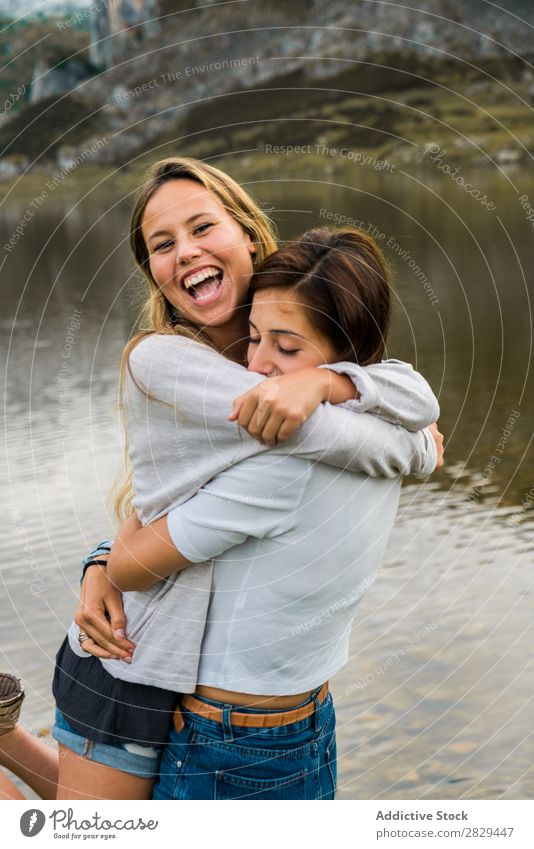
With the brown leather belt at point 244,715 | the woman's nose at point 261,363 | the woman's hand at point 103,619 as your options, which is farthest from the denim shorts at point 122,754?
the woman's nose at point 261,363

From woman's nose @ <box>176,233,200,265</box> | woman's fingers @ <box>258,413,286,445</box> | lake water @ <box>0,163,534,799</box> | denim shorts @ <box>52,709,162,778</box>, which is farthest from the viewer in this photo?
lake water @ <box>0,163,534,799</box>

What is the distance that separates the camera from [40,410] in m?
14.6

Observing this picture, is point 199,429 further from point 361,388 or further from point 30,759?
point 30,759

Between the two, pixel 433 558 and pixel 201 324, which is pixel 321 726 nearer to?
pixel 201 324

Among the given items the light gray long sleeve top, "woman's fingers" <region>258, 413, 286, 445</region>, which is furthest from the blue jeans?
"woman's fingers" <region>258, 413, 286, 445</region>

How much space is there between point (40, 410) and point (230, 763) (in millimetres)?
12143

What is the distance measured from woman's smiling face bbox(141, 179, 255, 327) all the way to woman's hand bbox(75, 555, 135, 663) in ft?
2.43

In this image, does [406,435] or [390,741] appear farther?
[390,741]

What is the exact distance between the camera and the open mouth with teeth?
3055 millimetres

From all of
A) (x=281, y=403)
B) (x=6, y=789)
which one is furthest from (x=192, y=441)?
(x=6, y=789)

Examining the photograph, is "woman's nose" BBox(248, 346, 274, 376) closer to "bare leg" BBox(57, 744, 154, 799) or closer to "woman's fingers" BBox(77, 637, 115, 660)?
"woman's fingers" BBox(77, 637, 115, 660)

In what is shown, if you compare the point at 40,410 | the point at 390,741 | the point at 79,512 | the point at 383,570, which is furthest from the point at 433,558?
the point at 40,410

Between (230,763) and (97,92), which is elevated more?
(97,92)
